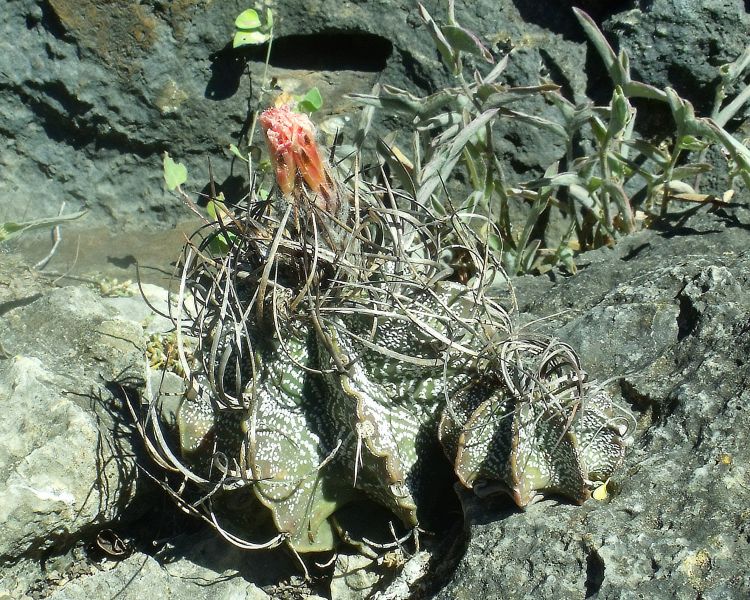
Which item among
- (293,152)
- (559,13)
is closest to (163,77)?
(559,13)

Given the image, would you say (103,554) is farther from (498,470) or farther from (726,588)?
(726,588)

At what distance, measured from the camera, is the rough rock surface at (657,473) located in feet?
5.52

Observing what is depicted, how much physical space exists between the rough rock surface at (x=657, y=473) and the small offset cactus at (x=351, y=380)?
82 mm

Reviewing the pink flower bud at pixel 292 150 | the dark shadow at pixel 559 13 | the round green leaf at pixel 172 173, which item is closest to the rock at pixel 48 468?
the pink flower bud at pixel 292 150

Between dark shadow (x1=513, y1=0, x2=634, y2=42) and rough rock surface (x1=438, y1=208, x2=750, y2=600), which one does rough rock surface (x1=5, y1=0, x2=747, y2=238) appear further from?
rough rock surface (x1=438, y1=208, x2=750, y2=600)

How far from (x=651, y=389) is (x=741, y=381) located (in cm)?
21

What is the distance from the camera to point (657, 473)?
1875 mm

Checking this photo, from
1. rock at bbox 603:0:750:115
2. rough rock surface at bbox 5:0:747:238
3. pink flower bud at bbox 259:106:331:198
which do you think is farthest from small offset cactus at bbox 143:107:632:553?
rock at bbox 603:0:750:115

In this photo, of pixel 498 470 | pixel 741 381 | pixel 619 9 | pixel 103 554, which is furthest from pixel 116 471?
pixel 619 9

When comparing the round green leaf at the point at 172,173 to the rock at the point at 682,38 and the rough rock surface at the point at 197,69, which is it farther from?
the rock at the point at 682,38

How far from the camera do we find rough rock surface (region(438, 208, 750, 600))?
1682 mm

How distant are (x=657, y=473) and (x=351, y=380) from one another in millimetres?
705

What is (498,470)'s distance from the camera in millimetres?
1903

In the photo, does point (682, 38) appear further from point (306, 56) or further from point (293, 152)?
point (293, 152)
